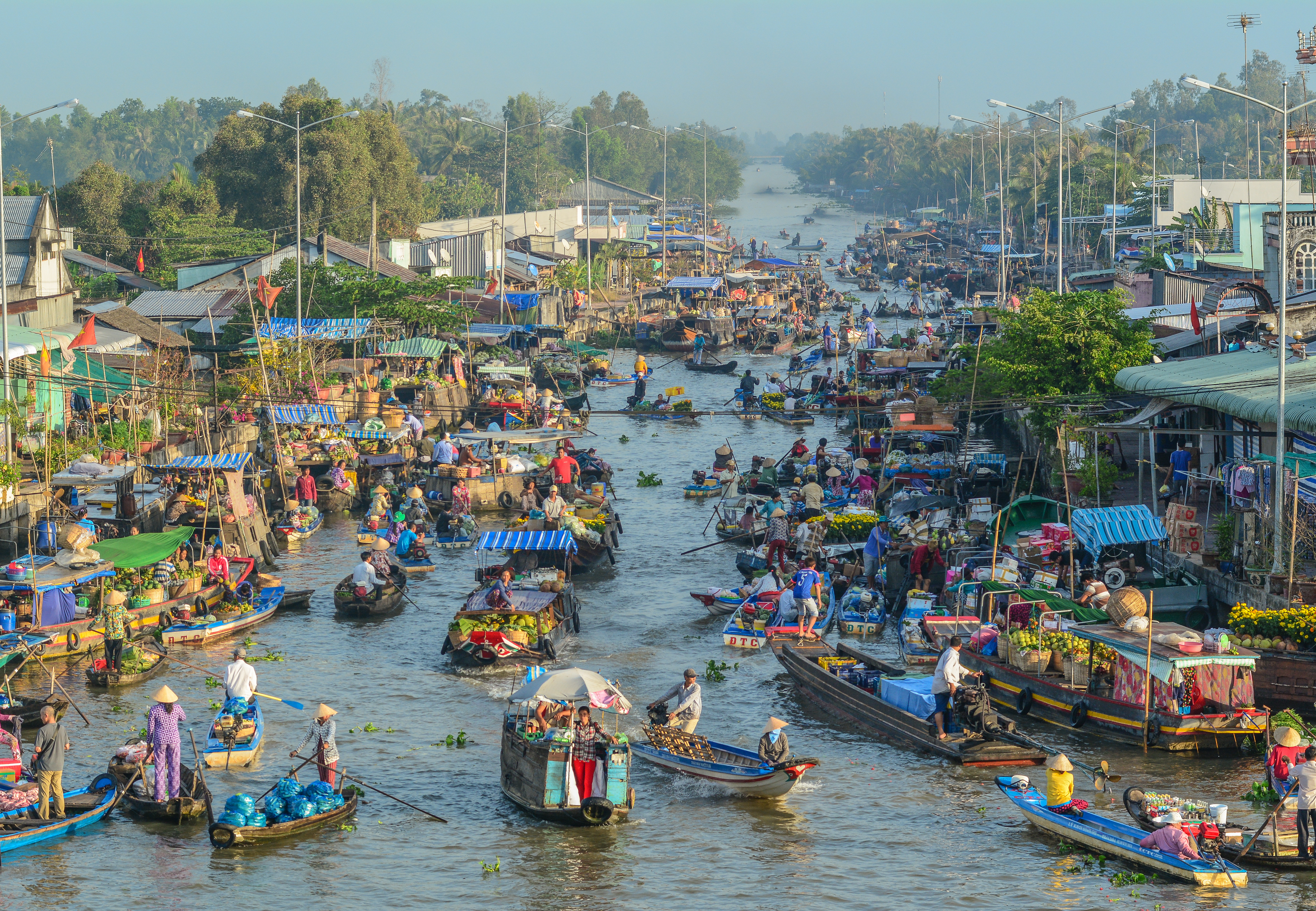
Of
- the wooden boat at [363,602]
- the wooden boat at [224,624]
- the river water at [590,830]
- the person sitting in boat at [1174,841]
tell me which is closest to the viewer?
the person sitting in boat at [1174,841]

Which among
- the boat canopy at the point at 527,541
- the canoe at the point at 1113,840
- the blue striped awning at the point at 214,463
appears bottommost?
the canoe at the point at 1113,840

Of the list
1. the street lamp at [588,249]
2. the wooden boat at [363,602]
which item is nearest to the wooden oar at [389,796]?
the wooden boat at [363,602]

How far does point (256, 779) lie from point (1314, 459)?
16.5 m

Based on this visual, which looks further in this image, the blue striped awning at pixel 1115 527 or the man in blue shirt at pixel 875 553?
the man in blue shirt at pixel 875 553

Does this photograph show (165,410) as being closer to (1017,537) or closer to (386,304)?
(386,304)

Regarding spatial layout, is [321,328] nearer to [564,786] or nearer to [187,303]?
[187,303]

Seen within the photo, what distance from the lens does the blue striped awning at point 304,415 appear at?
36.5 meters

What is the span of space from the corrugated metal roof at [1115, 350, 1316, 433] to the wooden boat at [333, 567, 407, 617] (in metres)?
15.2

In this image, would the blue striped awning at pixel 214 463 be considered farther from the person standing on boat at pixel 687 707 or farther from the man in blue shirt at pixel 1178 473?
the man in blue shirt at pixel 1178 473

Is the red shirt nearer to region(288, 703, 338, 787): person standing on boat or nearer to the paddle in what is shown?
the paddle

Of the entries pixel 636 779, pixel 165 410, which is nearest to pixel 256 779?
pixel 636 779

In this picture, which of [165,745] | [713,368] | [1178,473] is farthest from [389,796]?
[713,368]

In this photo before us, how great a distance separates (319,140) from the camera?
68.9 meters

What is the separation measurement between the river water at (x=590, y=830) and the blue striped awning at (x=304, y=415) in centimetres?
1148
